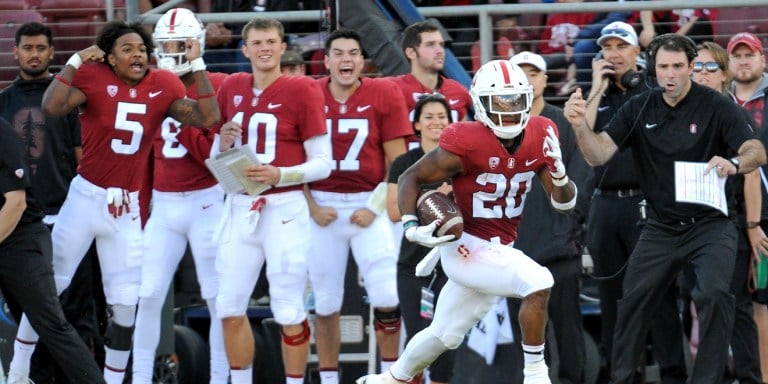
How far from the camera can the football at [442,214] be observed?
805 centimetres

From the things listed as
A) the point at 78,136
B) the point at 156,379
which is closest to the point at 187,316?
the point at 156,379

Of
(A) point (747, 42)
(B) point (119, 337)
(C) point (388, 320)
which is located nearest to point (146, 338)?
(B) point (119, 337)

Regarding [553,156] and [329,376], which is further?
[329,376]

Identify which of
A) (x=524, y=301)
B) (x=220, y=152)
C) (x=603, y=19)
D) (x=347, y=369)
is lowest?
(x=347, y=369)

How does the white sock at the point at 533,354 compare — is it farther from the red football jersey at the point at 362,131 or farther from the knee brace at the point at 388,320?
the red football jersey at the point at 362,131

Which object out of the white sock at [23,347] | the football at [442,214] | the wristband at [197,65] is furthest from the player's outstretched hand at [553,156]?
the white sock at [23,347]

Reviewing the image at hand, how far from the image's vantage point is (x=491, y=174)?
8.35m

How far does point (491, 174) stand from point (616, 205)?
5.92 feet

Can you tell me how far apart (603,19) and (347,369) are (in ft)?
9.55

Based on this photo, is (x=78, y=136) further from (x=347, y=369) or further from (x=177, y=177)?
(x=347, y=369)

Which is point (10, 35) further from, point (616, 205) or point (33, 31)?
→ point (616, 205)

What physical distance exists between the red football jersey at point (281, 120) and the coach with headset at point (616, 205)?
1.67m

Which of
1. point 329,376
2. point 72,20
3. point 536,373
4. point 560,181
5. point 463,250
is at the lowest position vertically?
point 329,376

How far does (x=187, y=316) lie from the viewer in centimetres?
1122
